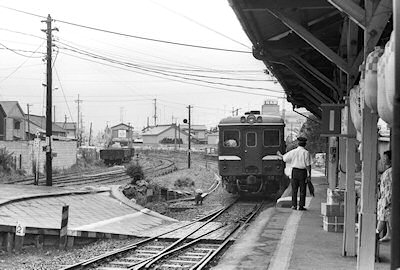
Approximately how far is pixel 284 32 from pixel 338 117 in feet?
9.88

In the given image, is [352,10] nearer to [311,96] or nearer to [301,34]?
[301,34]

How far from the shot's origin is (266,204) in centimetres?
1697

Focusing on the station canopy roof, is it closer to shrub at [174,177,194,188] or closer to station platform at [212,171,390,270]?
station platform at [212,171,390,270]

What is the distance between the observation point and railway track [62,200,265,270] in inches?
330

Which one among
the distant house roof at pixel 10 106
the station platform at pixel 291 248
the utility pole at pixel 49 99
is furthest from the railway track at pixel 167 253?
the distant house roof at pixel 10 106

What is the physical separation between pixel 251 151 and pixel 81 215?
5812 mm

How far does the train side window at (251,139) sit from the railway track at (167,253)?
522 cm

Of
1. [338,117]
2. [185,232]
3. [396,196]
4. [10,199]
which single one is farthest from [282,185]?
[396,196]

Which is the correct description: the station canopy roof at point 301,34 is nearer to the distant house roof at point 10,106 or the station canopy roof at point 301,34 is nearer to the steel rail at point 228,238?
the steel rail at point 228,238

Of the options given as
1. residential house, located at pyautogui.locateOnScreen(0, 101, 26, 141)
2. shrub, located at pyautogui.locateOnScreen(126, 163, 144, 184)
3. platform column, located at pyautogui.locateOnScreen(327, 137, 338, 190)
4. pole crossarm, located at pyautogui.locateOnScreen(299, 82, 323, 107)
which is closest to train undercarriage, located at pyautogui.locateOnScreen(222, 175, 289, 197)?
pole crossarm, located at pyautogui.locateOnScreen(299, 82, 323, 107)

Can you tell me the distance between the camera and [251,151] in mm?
16984

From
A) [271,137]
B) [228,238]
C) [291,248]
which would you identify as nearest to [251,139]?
[271,137]

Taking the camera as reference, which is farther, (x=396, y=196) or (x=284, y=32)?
(x=284, y=32)

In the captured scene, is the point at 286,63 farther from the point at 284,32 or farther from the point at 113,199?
the point at 113,199
